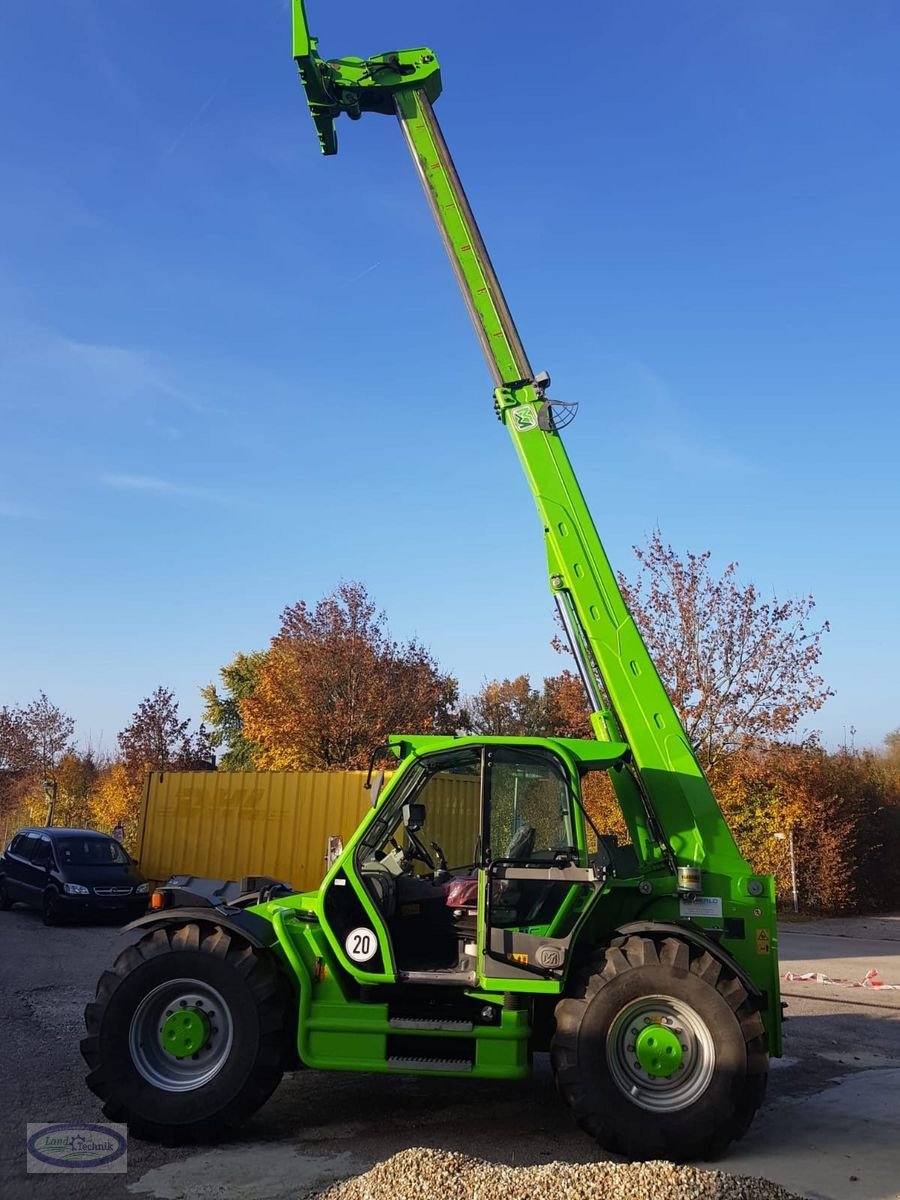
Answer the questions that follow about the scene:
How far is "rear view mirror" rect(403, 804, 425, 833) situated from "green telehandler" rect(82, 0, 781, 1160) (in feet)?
0.04

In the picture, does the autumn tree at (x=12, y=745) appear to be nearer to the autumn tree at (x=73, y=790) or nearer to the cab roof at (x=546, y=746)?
the autumn tree at (x=73, y=790)

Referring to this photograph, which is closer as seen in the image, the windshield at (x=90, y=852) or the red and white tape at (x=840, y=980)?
the red and white tape at (x=840, y=980)

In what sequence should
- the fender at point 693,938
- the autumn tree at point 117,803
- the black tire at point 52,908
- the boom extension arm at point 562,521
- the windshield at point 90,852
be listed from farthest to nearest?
1. the autumn tree at point 117,803
2. the windshield at point 90,852
3. the black tire at point 52,908
4. the boom extension arm at point 562,521
5. the fender at point 693,938

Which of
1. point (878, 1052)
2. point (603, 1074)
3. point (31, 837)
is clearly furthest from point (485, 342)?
point (31, 837)

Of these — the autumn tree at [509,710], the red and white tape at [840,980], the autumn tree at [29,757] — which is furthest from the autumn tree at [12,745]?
the red and white tape at [840,980]

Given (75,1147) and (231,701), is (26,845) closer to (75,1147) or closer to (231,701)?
(75,1147)

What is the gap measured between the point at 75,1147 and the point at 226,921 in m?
1.43

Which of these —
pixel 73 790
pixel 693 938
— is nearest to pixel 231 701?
pixel 73 790

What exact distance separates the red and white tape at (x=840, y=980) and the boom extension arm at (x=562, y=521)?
286 inches

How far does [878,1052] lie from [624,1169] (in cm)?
501

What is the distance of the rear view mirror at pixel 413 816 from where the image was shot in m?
6.16

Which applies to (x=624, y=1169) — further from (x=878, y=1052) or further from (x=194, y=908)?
(x=878, y=1052)

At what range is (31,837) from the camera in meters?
17.9

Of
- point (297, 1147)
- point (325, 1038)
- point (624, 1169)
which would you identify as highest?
point (325, 1038)
